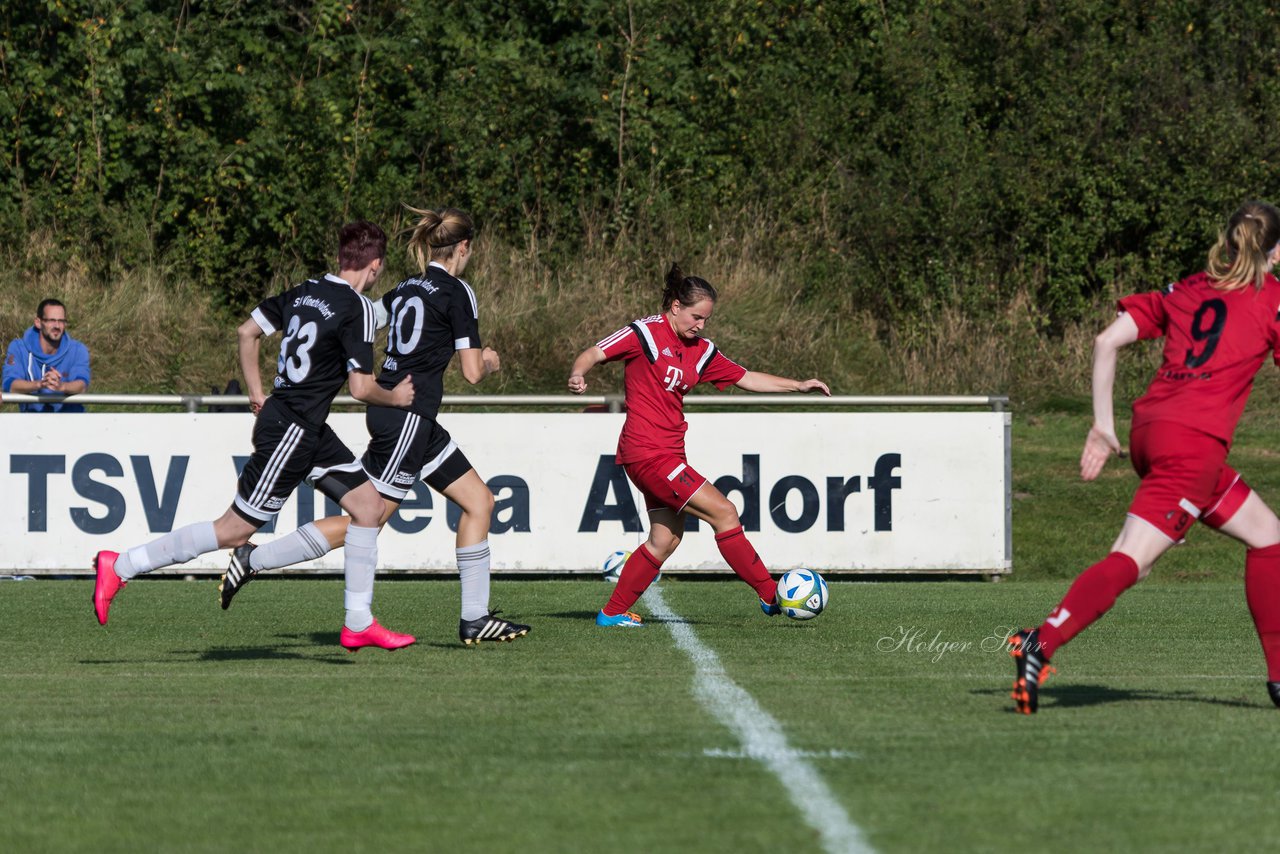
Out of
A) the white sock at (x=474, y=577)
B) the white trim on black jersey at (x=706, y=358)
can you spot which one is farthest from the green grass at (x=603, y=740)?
the white trim on black jersey at (x=706, y=358)

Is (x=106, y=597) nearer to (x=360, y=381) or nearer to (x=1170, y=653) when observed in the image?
(x=360, y=381)

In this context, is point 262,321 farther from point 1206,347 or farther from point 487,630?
point 1206,347

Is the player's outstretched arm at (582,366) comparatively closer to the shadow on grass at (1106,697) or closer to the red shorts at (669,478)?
the red shorts at (669,478)

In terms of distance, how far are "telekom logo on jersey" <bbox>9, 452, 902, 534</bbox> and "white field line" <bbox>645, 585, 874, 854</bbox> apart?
14.8 ft

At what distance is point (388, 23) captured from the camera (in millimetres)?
25484

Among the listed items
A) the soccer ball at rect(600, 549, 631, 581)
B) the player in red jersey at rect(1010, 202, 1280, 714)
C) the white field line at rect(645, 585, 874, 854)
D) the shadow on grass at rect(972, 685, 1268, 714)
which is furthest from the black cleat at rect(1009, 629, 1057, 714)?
the soccer ball at rect(600, 549, 631, 581)

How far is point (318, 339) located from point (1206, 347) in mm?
3816

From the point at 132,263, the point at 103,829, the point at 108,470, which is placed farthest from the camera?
the point at 132,263

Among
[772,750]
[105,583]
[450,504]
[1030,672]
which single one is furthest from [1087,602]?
[450,504]

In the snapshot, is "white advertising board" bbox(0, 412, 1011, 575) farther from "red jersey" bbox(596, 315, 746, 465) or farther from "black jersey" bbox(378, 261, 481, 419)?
"black jersey" bbox(378, 261, 481, 419)

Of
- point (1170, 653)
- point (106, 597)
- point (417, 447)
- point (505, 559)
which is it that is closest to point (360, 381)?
point (417, 447)

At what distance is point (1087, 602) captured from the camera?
6.08 meters

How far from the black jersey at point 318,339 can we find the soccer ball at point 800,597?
292 centimetres

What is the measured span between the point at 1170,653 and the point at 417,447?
12.6ft
